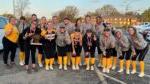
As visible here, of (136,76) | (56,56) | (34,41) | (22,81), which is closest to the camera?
(22,81)

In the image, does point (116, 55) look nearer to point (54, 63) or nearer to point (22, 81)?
point (54, 63)

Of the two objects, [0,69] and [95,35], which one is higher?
[95,35]

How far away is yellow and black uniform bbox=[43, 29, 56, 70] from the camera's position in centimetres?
1307

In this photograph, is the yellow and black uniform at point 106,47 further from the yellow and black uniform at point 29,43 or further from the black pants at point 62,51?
the yellow and black uniform at point 29,43

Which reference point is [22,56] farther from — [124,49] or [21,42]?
[124,49]

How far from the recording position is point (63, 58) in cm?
1330

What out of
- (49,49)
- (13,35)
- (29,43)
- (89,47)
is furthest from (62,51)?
(13,35)

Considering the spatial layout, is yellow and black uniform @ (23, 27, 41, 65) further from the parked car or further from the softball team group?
the parked car

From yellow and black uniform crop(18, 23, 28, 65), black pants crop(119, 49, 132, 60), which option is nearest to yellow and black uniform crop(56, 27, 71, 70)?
yellow and black uniform crop(18, 23, 28, 65)

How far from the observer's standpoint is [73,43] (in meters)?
13.3

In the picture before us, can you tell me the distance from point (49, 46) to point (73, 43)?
82 cm

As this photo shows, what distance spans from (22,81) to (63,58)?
272 cm

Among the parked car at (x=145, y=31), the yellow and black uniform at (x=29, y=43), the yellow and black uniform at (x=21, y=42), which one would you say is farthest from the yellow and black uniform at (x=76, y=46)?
the parked car at (x=145, y=31)

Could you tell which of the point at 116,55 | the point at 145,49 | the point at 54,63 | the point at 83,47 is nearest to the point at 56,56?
the point at 54,63
